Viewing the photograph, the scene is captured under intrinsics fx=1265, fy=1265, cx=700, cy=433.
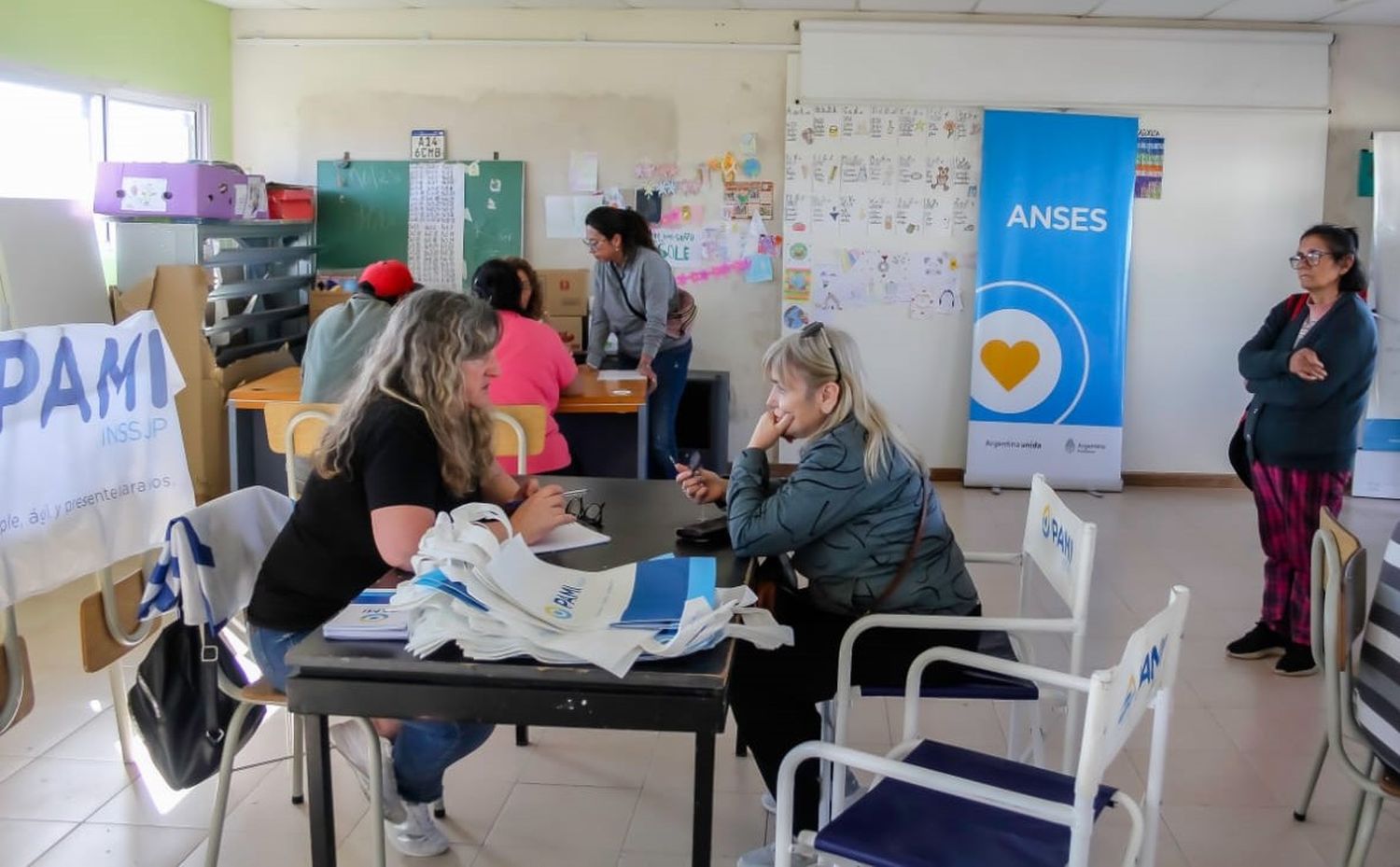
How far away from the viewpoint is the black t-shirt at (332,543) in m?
2.25

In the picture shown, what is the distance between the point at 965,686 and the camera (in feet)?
7.64

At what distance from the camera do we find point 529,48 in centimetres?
650

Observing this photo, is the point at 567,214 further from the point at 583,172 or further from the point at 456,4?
the point at 456,4

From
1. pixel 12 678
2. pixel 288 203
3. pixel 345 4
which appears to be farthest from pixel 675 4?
pixel 12 678

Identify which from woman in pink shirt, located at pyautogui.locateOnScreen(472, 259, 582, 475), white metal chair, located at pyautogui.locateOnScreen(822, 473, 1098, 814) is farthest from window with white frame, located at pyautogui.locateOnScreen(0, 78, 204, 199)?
white metal chair, located at pyautogui.locateOnScreen(822, 473, 1098, 814)

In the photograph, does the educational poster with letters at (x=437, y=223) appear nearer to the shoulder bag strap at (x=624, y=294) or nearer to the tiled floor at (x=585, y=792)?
the shoulder bag strap at (x=624, y=294)

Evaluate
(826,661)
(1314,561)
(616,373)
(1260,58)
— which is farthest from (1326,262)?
(1260,58)

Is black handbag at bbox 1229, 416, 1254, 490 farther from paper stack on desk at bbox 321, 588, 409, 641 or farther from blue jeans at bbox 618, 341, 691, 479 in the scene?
paper stack on desk at bbox 321, 588, 409, 641

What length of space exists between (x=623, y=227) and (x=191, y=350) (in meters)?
1.89

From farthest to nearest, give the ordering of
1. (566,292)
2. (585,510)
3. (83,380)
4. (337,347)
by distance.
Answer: (566,292) < (337,347) < (83,380) < (585,510)

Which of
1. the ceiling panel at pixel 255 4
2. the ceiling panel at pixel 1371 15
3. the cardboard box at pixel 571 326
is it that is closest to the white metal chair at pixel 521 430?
the cardboard box at pixel 571 326

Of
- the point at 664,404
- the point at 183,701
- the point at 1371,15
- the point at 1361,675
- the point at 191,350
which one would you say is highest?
the point at 1371,15

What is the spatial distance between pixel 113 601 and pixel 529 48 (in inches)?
183

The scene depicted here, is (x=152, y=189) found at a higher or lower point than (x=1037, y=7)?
lower
